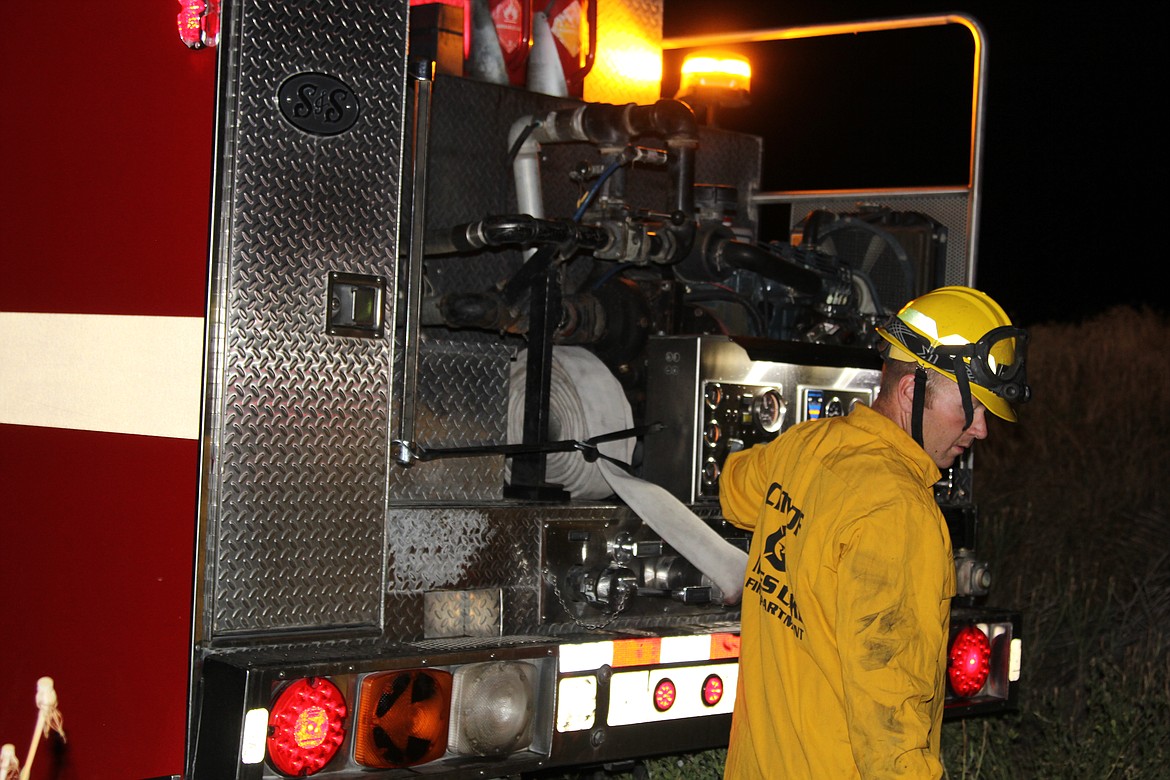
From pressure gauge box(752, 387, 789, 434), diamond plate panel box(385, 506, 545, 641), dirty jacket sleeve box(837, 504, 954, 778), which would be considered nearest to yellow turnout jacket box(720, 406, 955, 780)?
dirty jacket sleeve box(837, 504, 954, 778)

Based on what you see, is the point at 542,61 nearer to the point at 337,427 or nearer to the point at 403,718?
the point at 337,427

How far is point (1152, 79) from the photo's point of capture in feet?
80.6

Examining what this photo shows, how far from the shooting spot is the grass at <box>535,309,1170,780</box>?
19.1 feet

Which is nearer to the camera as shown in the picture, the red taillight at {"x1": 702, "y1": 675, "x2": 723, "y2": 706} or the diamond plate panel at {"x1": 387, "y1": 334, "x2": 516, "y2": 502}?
the red taillight at {"x1": 702, "y1": 675, "x2": 723, "y2": 706}

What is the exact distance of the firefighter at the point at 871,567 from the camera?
277 centimetres

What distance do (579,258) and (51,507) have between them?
1933mm

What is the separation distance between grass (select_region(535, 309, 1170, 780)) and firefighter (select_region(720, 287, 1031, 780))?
5.23 feet

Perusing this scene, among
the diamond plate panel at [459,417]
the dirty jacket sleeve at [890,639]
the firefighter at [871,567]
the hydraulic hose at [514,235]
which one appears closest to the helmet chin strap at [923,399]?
the firefighter at [871,567]

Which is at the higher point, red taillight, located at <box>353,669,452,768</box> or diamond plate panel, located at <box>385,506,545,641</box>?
diamond plate panel, located at <box>385,506,545,641</box>

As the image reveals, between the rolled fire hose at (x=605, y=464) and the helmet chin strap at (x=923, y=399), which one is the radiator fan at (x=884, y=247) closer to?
the rolled fire hose at (x=605, y=464)

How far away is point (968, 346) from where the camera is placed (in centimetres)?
313

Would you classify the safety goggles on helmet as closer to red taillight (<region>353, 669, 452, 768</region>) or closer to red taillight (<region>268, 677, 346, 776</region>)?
red taillight (<region>353, 669, 452, 768</region>)

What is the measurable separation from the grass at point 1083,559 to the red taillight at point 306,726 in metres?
1.80

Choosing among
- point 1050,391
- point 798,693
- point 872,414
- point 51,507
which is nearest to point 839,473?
point 872,414
